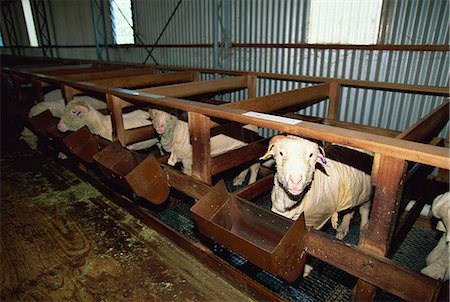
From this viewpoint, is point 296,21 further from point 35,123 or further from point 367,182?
point 35,123

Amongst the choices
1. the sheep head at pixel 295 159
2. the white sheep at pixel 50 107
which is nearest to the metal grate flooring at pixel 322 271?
the sheep head at pixel 295 159

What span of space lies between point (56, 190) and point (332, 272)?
3.55 m

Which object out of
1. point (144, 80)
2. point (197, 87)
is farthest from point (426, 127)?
point (144, 80)

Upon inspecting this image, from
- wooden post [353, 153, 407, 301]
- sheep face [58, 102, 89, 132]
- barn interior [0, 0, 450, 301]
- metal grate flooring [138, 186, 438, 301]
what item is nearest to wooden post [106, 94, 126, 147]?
barn interior [0, 0, 450, 301]

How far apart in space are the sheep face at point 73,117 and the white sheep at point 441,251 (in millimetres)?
4174

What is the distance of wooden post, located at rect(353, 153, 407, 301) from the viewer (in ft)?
4.91

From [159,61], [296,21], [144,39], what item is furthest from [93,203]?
[144,39]

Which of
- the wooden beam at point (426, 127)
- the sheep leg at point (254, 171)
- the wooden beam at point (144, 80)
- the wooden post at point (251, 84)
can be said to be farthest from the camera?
the wooden post at point (251, 84)

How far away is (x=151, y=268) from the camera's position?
8.01ft

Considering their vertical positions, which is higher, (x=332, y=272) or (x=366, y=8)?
(x=366, y=8)

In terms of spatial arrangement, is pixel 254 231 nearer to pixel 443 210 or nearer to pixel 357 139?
pixel 357 139

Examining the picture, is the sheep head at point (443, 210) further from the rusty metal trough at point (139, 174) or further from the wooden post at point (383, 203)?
the rusty metal trough at point (139, 174)

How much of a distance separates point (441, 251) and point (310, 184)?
109 cm

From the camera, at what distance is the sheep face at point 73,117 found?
392 centimetres
